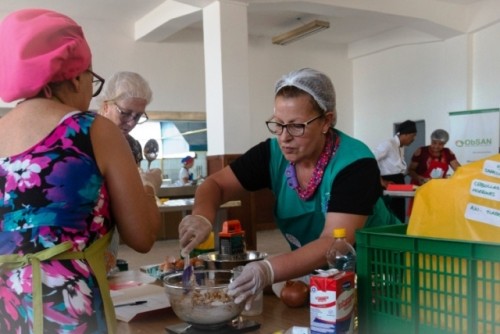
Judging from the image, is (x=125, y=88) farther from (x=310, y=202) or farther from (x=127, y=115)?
(x=310, y=202)

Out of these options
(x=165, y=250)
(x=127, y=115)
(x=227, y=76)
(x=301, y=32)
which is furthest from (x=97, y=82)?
(x=301, y=32)

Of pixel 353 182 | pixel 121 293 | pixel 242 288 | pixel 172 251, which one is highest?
pixel 353 182

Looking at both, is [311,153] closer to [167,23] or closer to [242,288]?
[242,288]

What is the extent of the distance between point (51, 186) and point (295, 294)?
0.71 meters

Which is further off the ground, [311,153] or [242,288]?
[311,153]

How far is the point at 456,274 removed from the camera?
33.6 inches

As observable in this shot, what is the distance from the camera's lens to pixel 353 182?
1.45 m

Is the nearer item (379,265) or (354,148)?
(379,265)

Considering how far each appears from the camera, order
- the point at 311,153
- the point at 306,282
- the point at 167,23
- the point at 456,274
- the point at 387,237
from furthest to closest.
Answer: the point at 167,23, the point at 311,153, the point at 306,282, the point at 387,237, the point at 456,274

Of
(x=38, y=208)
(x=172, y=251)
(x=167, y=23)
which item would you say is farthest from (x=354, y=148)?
(x=167, y=23)

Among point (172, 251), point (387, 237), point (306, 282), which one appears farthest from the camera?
point (172, 251)

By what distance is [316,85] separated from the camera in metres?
1.51

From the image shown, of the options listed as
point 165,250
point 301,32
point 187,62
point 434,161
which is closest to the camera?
point 165,250

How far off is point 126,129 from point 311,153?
73 centimetres
